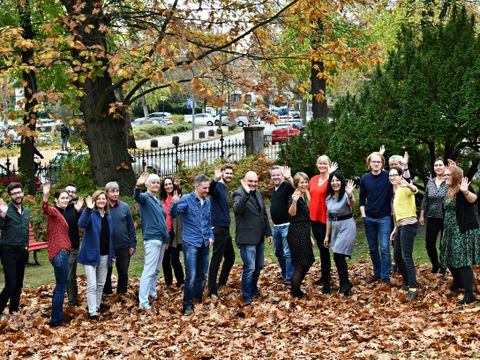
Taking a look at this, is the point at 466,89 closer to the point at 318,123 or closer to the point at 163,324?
the point at 318,123

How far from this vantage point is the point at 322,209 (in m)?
9.96

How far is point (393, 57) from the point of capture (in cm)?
1403

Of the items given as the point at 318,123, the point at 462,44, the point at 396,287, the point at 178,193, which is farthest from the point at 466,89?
the point at 178,193

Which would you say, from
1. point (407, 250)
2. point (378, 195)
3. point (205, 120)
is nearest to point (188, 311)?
point (407, 250)

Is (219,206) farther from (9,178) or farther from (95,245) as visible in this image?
(9,178)

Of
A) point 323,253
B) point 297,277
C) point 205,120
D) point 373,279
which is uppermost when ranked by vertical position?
point 205,120

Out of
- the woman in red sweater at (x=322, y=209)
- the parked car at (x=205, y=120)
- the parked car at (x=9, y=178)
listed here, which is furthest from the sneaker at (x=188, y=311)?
the parked car at (x=205, y=120)

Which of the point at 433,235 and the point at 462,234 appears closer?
the point at 462,234

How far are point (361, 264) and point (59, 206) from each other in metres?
5.19

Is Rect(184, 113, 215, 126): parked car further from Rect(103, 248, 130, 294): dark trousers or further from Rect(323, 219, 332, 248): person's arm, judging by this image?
Rect(323, 219, 332, 248): person's arm

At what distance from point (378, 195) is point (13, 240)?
15.9ft

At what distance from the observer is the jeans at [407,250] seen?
9.18 m

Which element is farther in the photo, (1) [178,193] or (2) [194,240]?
(1) [178,193]

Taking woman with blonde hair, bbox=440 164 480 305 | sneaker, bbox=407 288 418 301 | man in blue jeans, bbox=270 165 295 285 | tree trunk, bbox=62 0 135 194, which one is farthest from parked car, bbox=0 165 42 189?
woman with blonde hair, bbox=440 164 480 305
